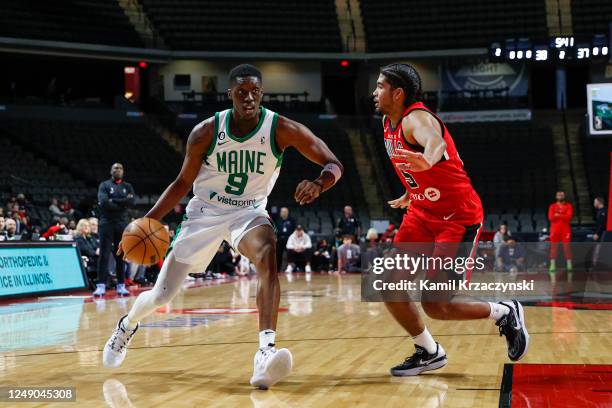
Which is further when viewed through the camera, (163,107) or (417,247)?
(163,107)

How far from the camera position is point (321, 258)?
20781 millimetres

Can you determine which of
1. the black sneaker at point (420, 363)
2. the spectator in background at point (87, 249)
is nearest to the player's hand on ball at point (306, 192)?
the black sneaker at point (420, 363)

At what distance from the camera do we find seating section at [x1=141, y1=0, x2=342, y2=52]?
1176 inches

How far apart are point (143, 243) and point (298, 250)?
1493 centimetres

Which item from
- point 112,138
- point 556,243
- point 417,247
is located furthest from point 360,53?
point 417,247

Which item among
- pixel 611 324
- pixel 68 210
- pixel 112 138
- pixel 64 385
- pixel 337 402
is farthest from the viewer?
pixel 112 138

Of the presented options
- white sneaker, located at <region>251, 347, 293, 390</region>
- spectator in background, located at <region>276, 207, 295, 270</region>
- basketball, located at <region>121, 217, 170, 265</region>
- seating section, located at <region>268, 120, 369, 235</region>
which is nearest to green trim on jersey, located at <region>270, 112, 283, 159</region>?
basketball, located at <region>121, 217, 170, 265</region>

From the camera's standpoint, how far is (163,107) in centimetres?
2870

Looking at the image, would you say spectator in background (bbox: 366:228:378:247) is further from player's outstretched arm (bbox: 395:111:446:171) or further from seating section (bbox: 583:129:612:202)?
player's outstretched arm (bbox: 395:111:446:171)

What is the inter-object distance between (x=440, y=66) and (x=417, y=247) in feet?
91.6

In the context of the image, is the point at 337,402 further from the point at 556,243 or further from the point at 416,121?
the point at 556,243

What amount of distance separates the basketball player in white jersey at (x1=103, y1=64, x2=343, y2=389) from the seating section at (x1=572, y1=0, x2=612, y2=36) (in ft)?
84.4

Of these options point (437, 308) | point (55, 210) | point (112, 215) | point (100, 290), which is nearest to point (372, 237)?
point (55, 210)

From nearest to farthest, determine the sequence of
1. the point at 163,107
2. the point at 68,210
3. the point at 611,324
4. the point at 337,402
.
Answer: the point at 337,402 < the point at 611,324 < the point at 68,210 < the point at 163,107
